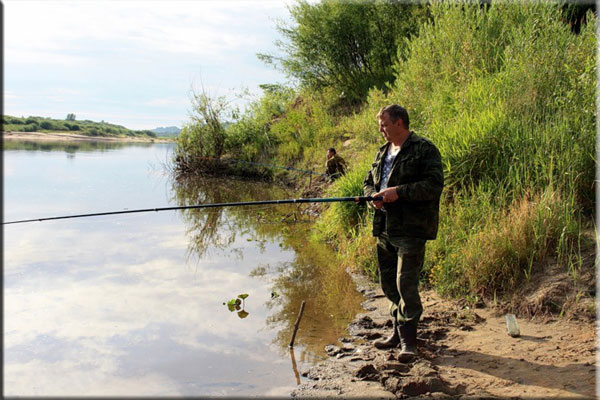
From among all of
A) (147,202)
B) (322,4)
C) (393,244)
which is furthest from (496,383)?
(322,4)

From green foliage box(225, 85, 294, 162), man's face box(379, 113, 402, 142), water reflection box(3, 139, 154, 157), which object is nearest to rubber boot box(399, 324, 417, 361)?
man's face box(379, 113, 402, 142)

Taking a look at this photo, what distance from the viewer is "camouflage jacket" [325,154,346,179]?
11445mm

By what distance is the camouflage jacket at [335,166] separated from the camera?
1145 cm

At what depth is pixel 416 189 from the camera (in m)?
3.75

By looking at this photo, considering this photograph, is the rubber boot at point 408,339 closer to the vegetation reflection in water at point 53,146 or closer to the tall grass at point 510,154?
the tall grass at point 510,154

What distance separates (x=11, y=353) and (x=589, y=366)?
15.4 feet

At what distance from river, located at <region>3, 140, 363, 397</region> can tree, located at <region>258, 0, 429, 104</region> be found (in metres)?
10.5

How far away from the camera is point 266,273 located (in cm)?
707

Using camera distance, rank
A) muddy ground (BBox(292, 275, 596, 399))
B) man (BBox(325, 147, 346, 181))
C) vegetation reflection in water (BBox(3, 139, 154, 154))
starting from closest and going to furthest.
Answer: muddy ground (BBox(292, 275, 596, 399))
man (BBox(325, 147, 346, 181))
vegetation reflection in water (BBox(3, 139, 154, 154))

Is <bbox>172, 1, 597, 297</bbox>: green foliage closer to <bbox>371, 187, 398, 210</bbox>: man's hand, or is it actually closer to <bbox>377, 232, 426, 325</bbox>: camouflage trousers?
<bbox>377, 232, 426, 325</bbox>: camouflage trousers

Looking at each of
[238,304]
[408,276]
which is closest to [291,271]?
[238,304]

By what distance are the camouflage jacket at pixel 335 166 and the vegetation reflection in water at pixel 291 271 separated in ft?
4.06

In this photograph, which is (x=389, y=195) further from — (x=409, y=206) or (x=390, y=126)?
(x=390, y=126)

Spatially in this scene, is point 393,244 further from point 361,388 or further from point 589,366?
point 589,366
